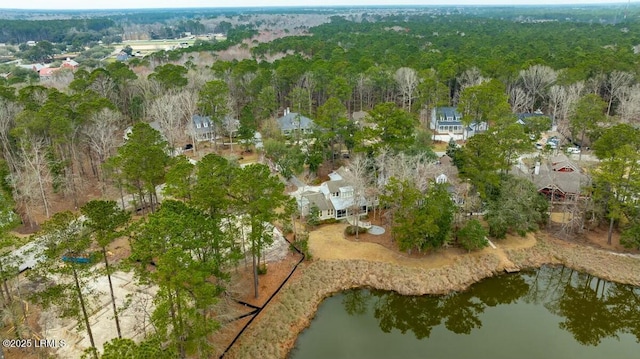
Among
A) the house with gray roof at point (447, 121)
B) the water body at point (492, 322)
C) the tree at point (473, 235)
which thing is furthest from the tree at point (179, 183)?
the house with gray roof at point (447, 121)

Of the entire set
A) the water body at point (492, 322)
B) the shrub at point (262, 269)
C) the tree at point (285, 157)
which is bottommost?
the water body at point (492, 322)

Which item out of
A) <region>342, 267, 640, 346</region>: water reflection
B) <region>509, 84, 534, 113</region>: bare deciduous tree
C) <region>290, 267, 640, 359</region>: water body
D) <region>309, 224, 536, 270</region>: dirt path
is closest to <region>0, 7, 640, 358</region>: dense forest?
<region>509, 84, 534, 113</region>: bare deciduous tree

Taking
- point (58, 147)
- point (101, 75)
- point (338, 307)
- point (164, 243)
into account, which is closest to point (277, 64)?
point (101, 75)

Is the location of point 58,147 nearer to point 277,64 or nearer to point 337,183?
point 337,183

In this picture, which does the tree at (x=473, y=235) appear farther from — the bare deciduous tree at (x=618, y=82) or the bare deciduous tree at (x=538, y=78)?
the bare deciduous tree at (x=618, y=82)

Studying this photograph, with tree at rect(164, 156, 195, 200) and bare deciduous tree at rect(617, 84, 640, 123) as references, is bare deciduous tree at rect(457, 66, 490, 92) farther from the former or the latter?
tree at rect(164, 156, 195, 200)

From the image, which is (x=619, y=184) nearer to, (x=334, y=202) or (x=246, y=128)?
(x=334, y=202)
